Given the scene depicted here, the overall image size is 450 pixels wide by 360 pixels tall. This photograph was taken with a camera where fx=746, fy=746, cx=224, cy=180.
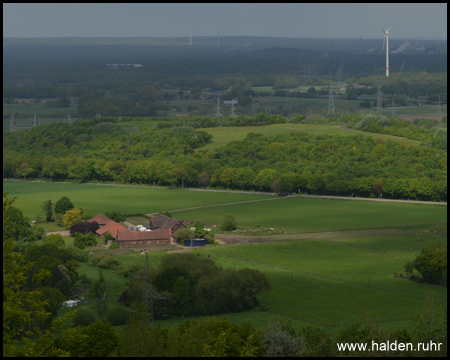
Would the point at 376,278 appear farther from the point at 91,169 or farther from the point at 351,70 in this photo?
the point at 351,70

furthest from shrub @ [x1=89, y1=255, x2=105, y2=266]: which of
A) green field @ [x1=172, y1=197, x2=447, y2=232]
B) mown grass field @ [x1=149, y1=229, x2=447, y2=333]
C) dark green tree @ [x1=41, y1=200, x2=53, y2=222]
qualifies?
dark green tree @ [x1=41, y1=200, x2=53, y2=222]

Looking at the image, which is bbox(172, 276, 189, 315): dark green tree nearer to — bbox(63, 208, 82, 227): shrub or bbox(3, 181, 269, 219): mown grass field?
bbox(63, 208, 82, 227): shrub

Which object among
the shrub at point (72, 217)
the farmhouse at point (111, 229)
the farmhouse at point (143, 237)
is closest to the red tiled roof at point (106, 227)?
the farmhouse at point (111, 229)

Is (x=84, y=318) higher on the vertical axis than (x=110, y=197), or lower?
higher

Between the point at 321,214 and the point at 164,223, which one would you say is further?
the point at 321,214

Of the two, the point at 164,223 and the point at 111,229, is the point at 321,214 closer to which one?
the point at 164,223

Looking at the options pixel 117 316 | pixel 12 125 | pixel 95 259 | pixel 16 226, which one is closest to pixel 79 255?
pixel 95 259

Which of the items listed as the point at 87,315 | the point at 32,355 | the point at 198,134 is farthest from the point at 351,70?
the point at 32,355
